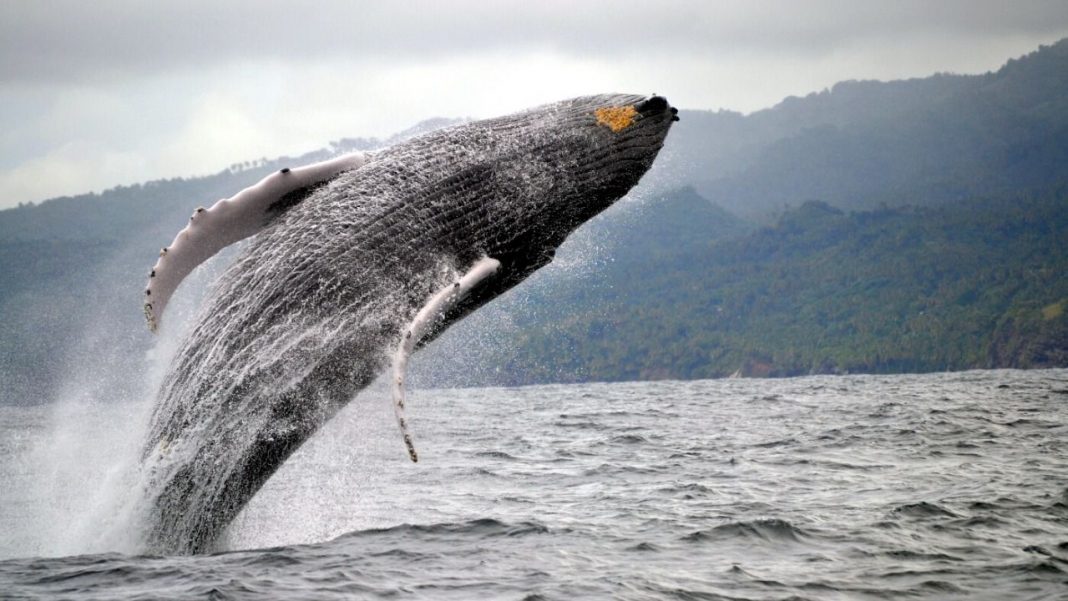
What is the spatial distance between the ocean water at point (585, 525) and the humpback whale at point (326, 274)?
0.60m

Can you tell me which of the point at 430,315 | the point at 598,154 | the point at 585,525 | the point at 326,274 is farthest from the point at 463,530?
the point at 598,154

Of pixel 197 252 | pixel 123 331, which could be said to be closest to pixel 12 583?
pixel 197 252

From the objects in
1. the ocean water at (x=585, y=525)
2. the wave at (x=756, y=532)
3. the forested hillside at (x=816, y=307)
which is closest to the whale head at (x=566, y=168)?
the ocean water at (x=585, y=525)

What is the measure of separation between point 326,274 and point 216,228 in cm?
79

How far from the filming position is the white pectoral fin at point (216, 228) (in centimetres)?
762

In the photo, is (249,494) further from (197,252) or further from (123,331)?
(123,331)

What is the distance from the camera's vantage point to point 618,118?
8203mm

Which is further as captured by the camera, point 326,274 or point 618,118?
point 618,118

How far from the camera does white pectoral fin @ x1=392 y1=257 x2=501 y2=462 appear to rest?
22.2 feet

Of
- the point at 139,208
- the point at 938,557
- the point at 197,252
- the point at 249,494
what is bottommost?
the point at 938,557

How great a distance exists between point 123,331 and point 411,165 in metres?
107

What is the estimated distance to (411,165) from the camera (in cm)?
801

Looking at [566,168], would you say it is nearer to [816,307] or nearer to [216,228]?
[216,228]

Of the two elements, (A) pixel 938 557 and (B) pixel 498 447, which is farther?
(B) pixel 498 447
